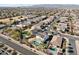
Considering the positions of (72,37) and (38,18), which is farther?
(38,18)

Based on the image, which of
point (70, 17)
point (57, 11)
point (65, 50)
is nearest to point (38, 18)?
point (57, 11)

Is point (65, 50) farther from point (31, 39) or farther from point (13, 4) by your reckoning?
point (13, 4)
